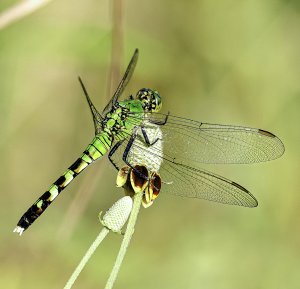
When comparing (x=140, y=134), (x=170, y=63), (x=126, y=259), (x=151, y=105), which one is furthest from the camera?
(x=170, y=63)

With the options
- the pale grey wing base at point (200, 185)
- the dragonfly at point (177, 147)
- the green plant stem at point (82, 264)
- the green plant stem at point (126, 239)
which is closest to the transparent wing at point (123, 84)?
the dragonfly at point (177, 147)

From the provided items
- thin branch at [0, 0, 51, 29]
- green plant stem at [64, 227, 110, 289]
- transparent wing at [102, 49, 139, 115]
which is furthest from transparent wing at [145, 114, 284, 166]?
green plant stem at [64, 227, 110, 289]

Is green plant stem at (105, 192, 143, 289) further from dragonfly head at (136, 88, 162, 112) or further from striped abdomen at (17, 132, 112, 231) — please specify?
dragonfly head at (136, 88, 162, 112)

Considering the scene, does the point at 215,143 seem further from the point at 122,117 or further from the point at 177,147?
the point at 122,117

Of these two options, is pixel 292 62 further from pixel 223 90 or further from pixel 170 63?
pixel 170 63

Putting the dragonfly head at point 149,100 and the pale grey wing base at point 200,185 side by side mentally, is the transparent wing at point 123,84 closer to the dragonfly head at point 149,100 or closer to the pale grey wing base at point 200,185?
the dragonfly head at point 149,100

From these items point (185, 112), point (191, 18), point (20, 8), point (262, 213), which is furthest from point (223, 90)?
point (20, 8)
